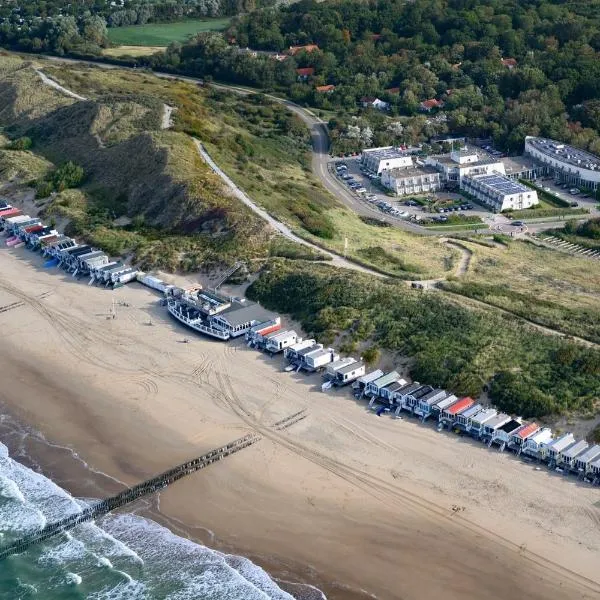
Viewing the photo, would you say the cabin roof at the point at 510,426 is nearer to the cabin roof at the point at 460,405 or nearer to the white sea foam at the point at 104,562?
the cabin roof at the point at 460,405

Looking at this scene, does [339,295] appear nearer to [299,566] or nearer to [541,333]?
[541,333]

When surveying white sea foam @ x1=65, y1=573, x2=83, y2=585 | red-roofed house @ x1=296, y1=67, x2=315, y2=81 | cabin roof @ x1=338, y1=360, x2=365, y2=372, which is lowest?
white sea foam @ x1=65, y1=573, x2=83, y2=585

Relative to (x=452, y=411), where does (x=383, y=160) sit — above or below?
below

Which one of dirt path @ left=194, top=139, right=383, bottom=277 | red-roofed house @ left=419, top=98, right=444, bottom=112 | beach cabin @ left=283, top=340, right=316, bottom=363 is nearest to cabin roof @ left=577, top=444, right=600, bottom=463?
beach cabin @ left=283, top=340, right=316, bottom=363

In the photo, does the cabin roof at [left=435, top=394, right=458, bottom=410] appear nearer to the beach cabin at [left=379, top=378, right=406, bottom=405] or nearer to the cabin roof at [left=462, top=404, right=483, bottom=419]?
the cabin roof at [left=462, top=404, right=483, bottom=419]

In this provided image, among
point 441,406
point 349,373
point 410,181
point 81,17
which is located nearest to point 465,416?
point 441,406

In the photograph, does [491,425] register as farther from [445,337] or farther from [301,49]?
[301,49]
